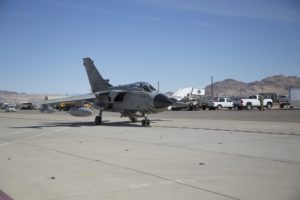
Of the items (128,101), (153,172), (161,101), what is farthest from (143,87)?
(153,172)

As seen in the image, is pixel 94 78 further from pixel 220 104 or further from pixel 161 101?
pixel 220 104

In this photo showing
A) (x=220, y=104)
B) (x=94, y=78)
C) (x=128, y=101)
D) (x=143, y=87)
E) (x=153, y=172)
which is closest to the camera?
(x=153, y=172)

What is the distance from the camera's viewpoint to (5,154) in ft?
37.4

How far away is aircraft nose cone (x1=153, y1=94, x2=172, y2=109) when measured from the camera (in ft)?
74.6

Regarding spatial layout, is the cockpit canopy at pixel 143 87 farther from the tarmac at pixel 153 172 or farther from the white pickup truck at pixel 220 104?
the white pickup truck at pixel 220 104

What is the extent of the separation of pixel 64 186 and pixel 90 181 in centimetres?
56

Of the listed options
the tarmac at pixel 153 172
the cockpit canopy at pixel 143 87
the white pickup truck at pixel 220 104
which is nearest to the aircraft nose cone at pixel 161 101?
the cockpit canopy at pixel 143 87

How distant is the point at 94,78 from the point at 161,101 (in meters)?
8.44

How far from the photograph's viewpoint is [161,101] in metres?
22.8

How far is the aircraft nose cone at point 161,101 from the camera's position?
2273 centimetres

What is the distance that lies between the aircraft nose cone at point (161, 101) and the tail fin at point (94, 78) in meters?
6.86

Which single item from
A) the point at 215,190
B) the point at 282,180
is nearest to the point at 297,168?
the point at 282,180

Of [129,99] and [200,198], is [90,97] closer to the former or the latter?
[129,99]

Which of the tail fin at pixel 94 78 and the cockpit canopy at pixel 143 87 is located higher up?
the tail fin at pixel 94 78
